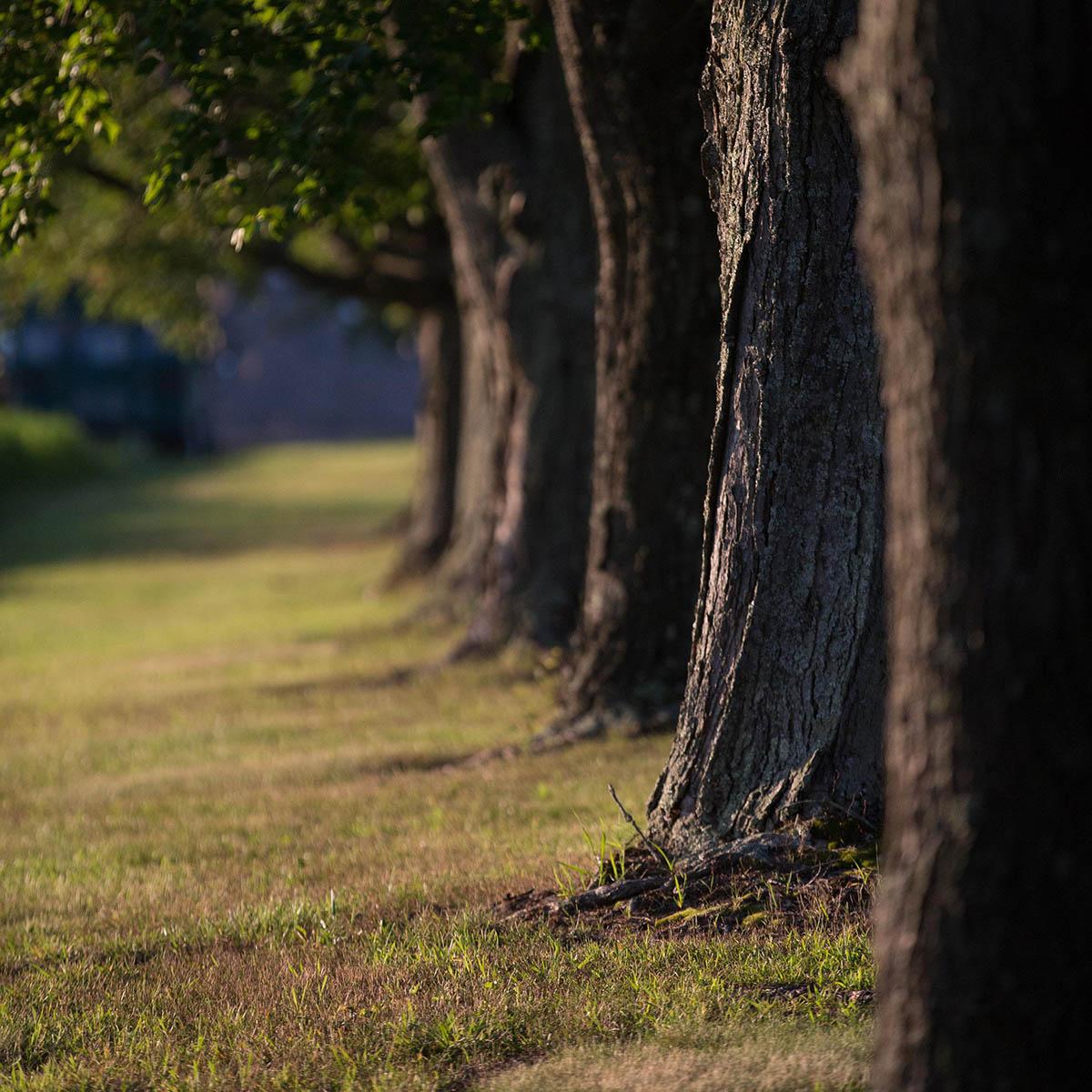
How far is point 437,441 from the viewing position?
1986 centimetres

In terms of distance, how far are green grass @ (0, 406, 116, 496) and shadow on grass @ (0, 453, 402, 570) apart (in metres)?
0.66

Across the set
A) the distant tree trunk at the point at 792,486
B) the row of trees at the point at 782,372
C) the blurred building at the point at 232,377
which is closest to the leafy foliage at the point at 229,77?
the row of trees at the point at 782,372

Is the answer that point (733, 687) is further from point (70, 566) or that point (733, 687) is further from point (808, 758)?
point (70, 566)

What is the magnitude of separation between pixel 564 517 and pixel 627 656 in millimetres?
2992

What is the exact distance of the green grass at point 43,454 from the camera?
40.1 meters

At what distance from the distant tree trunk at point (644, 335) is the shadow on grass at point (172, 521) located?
60.8 feet

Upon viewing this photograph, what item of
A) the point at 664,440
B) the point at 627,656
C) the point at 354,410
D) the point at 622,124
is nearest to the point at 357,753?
the point at 627,656

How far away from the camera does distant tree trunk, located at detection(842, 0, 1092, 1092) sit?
2846mm

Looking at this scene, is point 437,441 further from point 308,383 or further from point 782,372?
point 308,383

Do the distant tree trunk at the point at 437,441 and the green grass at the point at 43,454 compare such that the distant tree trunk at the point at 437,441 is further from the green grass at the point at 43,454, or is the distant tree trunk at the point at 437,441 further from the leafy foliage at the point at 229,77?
the green grass at the point at 43,454

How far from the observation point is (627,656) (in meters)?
9.26

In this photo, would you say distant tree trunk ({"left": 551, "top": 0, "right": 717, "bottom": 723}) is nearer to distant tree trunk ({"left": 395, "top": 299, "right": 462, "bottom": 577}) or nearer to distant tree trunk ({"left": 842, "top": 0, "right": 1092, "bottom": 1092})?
distant tree trunk ({"left": 842, "top": 0, "right": 1092, "bottom": 1092})

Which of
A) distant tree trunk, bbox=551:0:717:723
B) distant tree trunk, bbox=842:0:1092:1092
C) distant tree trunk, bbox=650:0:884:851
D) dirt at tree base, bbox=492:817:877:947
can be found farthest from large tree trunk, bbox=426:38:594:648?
distant tree trunk, bbox=842:0:1092:1092

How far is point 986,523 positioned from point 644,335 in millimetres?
5901
